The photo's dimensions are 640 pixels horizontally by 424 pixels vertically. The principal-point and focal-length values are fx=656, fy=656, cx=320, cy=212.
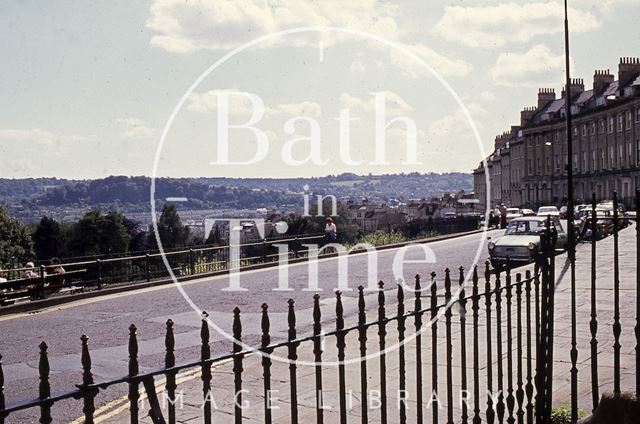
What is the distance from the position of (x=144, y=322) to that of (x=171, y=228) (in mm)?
96901

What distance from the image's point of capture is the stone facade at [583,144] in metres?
79.2

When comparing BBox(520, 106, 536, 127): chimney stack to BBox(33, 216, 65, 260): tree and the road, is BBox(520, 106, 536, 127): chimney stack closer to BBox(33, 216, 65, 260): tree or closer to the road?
BBox(33, 216, 65, 260): tree

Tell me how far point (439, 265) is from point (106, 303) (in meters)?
11.1

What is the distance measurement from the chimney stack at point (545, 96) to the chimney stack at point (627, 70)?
23229 millimetres

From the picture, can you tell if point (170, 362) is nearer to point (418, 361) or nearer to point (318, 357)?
point (318, 357)

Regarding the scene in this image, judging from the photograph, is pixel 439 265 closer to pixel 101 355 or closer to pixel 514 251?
pixel 514 251

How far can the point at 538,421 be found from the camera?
537 centimetres

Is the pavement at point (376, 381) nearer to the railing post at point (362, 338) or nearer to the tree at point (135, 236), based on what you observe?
the railing post at point (362, 338)

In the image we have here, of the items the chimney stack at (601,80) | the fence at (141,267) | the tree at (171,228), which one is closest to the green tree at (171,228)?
the tree at (171,228)

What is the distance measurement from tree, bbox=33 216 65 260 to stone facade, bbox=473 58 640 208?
63.4 m

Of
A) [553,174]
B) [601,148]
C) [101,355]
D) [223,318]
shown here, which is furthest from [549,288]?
[553,174]

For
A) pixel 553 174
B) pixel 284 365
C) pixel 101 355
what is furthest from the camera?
pixel 553 174

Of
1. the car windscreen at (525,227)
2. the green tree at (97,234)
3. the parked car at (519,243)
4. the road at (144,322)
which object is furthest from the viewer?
the green tree at (97,234)

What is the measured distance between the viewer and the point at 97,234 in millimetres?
83625
